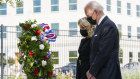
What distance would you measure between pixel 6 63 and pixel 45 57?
2.25 meters

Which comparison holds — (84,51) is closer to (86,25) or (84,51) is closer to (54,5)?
(86,25)

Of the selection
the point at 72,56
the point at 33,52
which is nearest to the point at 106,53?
the point at 33,52

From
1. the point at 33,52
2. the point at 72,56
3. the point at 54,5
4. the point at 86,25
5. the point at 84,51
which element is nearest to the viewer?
Result: the point at 86,25

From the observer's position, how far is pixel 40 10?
31938mm

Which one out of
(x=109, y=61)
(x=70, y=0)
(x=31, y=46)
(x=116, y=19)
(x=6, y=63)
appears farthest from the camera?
(x=116, y=19)

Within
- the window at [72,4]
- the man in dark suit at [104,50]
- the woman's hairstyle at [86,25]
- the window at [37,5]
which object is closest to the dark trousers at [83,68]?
the woman's hairstyle at [86,25]

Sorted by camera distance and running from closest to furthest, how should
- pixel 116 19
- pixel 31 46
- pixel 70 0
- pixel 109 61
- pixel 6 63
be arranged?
pixel 109 61
pixel 31 46
pixel 6 63
pixel 70 0
pixel 116 19

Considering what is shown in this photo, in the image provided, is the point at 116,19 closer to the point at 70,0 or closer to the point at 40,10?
the point at 70,0

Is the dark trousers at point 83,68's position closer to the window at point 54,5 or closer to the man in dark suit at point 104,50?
the man in dark suit at point 104,50

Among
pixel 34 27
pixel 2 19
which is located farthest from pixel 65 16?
pixel 34 27

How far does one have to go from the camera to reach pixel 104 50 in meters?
3.95

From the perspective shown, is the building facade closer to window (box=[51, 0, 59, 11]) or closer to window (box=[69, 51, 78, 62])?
window (box=[51, 0, 59, 11])

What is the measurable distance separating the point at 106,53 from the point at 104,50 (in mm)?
46

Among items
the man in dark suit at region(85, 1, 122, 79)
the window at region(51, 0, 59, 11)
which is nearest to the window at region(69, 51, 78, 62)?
the man in dark suit at region(85, 1, 122, 79)
